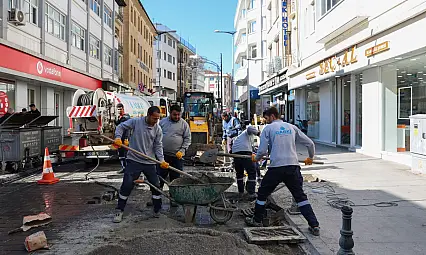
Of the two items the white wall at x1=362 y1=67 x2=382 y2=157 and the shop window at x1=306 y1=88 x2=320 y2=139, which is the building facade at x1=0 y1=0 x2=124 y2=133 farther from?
the shop window at x1=306 y1=88 x2=320 y2=139

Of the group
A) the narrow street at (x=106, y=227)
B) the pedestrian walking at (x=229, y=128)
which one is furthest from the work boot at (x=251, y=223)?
the pedestrian walking at (x=229, y=128)

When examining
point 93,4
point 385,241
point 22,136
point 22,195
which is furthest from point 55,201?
point 93,4

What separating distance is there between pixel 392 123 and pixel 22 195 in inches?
447

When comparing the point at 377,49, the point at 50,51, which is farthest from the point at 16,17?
the point at 377,49

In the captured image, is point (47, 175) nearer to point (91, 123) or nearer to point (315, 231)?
point (91, 123)

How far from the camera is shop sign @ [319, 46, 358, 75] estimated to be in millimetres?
14273

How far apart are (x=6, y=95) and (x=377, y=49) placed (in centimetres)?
1389

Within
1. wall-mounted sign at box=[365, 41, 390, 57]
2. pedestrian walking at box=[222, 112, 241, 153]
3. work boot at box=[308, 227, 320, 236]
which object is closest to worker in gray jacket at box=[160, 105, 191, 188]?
work boot at box=[308, 227, 320, 236]

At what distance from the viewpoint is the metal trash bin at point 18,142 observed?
35.8 feet

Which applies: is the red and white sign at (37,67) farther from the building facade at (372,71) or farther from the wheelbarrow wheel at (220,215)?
the building facade at (372,71)

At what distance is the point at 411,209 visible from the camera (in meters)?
6.46

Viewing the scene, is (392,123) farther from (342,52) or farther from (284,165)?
(284,165)

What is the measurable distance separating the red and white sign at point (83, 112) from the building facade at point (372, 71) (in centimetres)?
954

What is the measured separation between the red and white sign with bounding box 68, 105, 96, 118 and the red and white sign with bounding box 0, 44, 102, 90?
369 cm
